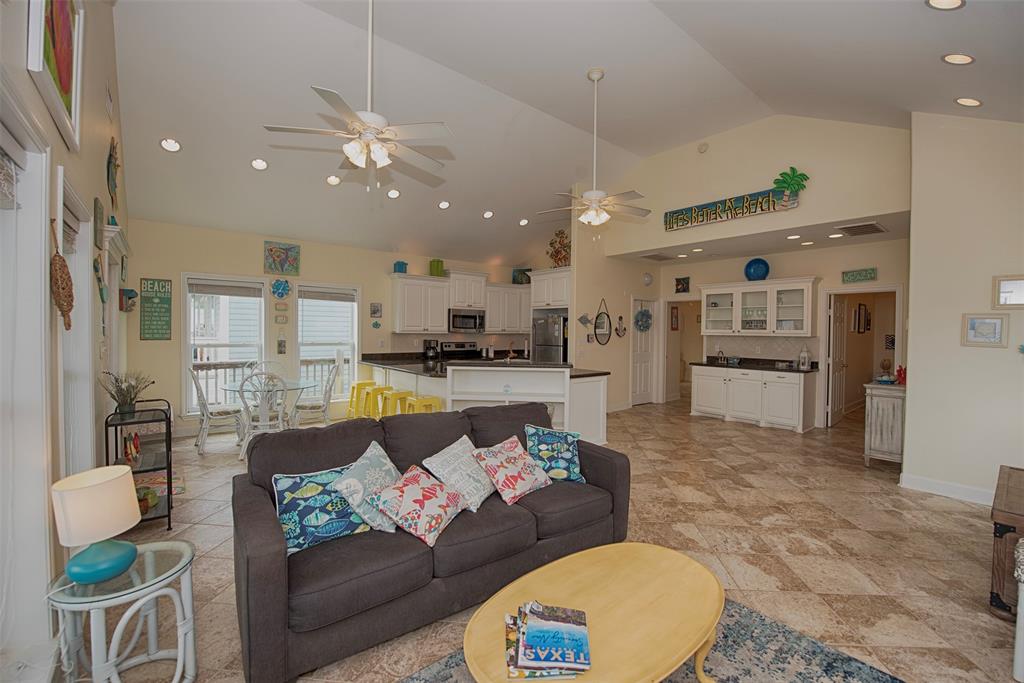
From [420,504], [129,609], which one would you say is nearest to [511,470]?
[420,504]

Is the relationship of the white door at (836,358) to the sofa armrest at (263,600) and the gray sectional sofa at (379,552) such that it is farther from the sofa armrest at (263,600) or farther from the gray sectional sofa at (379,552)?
the sofa armrest at (263,600)

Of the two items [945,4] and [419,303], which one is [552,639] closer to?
[945,4]

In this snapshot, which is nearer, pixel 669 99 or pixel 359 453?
pixel 359 453

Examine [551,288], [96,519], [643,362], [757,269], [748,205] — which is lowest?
[96,519]

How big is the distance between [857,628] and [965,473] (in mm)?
2704

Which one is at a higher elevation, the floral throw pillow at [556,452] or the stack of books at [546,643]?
the floral throw pillow at [556,452]

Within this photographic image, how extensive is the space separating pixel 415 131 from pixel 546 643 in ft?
8.32

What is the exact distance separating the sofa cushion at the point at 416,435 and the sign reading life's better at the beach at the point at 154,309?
4474mm

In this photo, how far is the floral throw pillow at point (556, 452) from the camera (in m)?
3.02

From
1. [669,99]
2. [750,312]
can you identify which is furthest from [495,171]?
[750,312]

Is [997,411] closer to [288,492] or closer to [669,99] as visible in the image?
[669,99]

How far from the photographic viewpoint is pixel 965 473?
395cm

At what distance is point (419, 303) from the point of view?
24.4ft

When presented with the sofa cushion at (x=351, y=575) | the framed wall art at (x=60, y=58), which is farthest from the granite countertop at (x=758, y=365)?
the framed wall art at (x=60, y=58)
